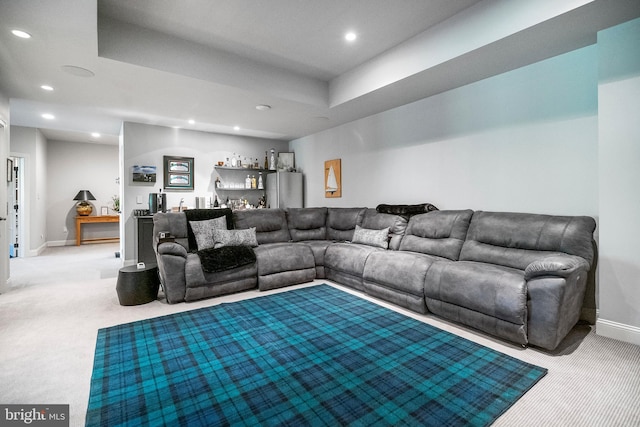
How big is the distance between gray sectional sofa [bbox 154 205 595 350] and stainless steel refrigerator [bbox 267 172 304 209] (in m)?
1.54

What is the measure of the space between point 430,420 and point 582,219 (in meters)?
2.18

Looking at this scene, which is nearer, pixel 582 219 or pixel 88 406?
pixel 88 406

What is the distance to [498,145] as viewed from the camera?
3402mm

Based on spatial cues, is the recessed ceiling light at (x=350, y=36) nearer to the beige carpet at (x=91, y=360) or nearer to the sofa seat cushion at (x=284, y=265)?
the sofa seat cushion at (x=284, y=265)

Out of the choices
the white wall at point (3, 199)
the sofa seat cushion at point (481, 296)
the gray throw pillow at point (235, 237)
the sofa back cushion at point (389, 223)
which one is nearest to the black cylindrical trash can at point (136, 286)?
the gray throw pillow at point (235, 237)

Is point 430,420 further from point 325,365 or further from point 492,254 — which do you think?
point 492,254

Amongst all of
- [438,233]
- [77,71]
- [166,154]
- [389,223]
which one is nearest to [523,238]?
[438,233]

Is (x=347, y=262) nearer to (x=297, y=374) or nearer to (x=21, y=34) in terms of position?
(x=297, y=374)

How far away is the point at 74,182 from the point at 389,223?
8.15m

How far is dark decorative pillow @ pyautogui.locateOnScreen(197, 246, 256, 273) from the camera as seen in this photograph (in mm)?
3424

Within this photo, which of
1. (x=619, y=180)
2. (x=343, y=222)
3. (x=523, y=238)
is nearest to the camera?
(x=619, y=180)

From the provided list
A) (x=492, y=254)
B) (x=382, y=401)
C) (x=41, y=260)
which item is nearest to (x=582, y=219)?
(x=492, y=254)

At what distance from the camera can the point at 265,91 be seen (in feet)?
12.7

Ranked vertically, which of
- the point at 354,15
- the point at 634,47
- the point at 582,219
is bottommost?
the point at 582,219
